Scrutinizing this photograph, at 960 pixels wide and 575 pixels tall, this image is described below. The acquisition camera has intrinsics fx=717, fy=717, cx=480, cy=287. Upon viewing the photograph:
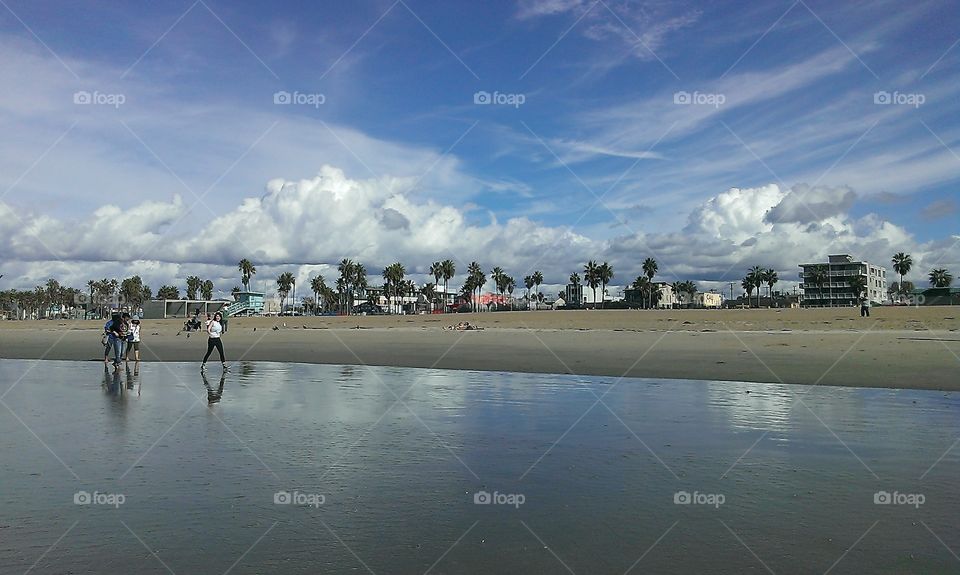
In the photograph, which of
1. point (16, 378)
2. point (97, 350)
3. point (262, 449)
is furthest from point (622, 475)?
point (97, 350)

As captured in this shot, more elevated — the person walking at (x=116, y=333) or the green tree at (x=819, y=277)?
the green tree at (x=819, y=277)

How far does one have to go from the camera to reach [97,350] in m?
41.6

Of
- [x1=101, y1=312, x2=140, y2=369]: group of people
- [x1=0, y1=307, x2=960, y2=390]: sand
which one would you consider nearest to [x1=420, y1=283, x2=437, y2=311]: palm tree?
[x1=0, y1=307, x2=960, y2=390]: sand

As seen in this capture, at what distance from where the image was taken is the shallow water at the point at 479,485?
647 centimetres

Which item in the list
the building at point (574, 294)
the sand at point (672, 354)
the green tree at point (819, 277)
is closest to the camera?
the sand at point (672, 354)

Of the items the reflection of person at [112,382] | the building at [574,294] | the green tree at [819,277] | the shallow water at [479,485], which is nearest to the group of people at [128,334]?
the reflection of person at [112,382]

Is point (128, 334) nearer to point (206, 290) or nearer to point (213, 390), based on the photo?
point (213, 390)

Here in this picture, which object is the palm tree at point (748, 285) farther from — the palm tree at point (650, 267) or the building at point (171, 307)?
the building at point (171, 307)

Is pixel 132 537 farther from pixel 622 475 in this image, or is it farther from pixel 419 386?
pixel 419 386

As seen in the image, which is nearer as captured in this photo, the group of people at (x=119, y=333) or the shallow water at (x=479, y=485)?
the shallow water at (x=479, y=485)

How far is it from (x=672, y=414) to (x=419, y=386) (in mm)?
8286

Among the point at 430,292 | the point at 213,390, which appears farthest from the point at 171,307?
the point at 213,390

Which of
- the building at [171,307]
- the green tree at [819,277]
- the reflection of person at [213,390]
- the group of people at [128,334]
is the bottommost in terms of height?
the reflection of person at [213,390]

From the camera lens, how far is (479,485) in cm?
905
